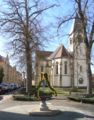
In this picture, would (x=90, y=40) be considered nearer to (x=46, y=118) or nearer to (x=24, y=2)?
(x=24, y=2)

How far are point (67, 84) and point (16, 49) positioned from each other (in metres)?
56.2

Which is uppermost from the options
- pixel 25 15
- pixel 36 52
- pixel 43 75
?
pixel 25 15

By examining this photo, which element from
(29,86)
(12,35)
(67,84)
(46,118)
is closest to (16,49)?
(12,35)

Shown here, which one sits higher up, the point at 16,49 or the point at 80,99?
the point at 16,49

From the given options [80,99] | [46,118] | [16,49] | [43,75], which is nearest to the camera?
[46,118]

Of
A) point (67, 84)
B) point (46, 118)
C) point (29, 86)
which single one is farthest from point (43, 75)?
point (67, 84)

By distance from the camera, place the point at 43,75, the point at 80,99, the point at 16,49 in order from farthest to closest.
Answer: the point at 16,49
the point at 80,99
the point at 43,75

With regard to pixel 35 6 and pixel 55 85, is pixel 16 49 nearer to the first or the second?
pixel 35 6

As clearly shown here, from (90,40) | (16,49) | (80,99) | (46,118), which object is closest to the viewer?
(46,118)

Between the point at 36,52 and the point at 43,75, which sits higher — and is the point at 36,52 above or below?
above

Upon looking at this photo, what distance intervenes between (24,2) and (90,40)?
10.8 m

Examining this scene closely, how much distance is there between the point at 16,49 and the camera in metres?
47.0

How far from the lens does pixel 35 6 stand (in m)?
47.8

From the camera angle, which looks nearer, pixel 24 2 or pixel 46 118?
pixel 46 118
